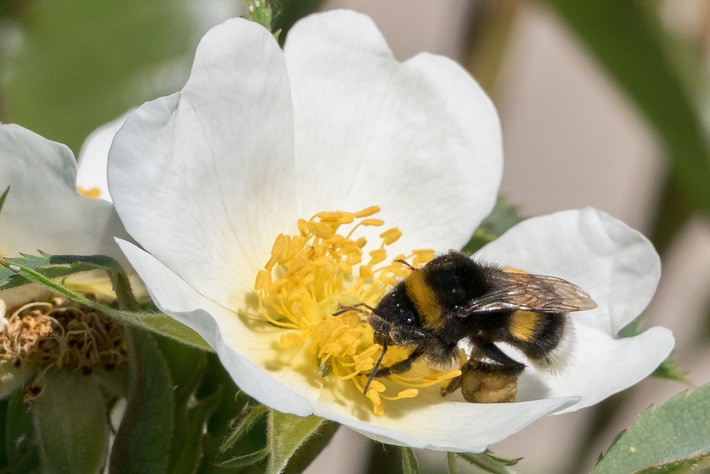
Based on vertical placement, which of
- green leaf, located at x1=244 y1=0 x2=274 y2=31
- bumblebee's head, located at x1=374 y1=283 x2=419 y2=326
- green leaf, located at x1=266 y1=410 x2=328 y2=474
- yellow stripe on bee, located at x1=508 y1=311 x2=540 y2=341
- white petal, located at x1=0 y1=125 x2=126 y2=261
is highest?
green leaf, located at x1=244 y1=0 x2=274 y2=31

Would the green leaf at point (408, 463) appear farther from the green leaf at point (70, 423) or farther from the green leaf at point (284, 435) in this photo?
the green leaf at point (70, 423)

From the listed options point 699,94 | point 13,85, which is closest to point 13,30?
point 13,85

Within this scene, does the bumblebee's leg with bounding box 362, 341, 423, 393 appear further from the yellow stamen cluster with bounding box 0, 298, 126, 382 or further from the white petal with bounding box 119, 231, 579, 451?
the yellow stamen cluster with bounding box 0, 298, 126, 382

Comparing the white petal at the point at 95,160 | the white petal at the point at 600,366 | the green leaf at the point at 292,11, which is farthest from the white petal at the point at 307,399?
the green leaf at the point at 292,11

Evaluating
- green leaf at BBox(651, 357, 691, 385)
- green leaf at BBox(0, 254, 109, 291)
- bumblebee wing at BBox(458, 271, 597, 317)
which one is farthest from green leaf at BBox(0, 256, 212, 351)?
green leaf at BBox(651, 357, 691, 385)

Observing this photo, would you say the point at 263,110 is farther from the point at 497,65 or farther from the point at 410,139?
the point at 497,65

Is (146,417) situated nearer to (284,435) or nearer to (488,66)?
(284,435)
